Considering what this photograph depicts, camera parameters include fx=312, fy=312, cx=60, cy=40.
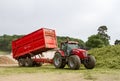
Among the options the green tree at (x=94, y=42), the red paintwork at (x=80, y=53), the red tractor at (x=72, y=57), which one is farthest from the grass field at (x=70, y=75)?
the green tree at (x=94, y=42)

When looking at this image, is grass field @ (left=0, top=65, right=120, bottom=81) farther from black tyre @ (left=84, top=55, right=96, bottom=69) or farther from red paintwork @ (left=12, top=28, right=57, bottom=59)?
red paintwork @ (left=12, top=28, right=57, bottom=59)

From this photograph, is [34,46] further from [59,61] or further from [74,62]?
[74,62]

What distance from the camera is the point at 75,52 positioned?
2345 centimetres

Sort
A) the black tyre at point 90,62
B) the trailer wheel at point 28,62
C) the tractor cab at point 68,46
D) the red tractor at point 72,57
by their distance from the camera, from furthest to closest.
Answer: the trailer wheel at point 28,62, the tractor cab at point 68,46, the black tyre at point 90,62, the red tractor at point 72,57

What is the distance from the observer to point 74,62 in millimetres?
22578

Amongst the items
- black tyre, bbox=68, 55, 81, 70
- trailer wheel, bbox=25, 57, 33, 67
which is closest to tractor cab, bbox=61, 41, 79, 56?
black tyre, bbox=68, 55, 81, 70

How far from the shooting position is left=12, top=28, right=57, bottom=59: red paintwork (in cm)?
2653

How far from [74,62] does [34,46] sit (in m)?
6.33

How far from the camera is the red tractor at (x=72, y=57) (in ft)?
74.7

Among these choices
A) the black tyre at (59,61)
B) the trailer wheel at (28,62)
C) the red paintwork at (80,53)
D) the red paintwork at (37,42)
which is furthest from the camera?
the trailer wheel at (28,62)

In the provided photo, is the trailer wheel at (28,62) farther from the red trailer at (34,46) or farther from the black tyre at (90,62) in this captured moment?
the black tyre at (90,62)

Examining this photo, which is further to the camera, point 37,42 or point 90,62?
point 37,42

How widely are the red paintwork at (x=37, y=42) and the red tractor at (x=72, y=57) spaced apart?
2256 millimetres

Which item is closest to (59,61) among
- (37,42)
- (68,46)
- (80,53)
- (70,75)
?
(68,46)
